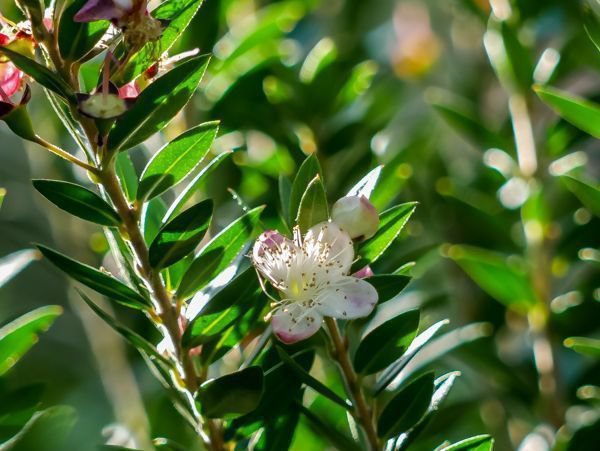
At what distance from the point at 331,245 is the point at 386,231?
4 cm

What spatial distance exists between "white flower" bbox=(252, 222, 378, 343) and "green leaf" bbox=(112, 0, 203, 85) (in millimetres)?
142

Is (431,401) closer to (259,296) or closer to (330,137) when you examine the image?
(259,296)

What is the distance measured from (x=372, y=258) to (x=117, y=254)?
0.60 feet

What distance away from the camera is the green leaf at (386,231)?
0.70 metres

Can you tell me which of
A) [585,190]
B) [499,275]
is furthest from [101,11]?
[499,275]

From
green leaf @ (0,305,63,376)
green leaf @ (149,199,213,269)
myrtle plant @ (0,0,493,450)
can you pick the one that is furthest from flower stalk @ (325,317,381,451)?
green leaf @ (0,305,63,376)

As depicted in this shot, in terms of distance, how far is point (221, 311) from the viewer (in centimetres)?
69

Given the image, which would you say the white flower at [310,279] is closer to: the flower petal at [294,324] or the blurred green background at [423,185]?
the flower petal at [294,324]

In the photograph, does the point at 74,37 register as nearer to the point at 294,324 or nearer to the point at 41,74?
the point at 41,74

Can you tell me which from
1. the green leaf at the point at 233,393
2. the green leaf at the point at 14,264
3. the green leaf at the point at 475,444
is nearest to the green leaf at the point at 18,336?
the green leaf at the point at 14,264

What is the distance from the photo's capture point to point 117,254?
711mm

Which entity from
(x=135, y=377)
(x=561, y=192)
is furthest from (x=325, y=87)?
(x=135, y=377)

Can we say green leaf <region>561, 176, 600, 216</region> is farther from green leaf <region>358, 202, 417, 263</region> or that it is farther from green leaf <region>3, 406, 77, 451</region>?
green leaf <region>3, 406, 77, 451</region>

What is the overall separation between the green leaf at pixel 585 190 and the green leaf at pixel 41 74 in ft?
1.18
